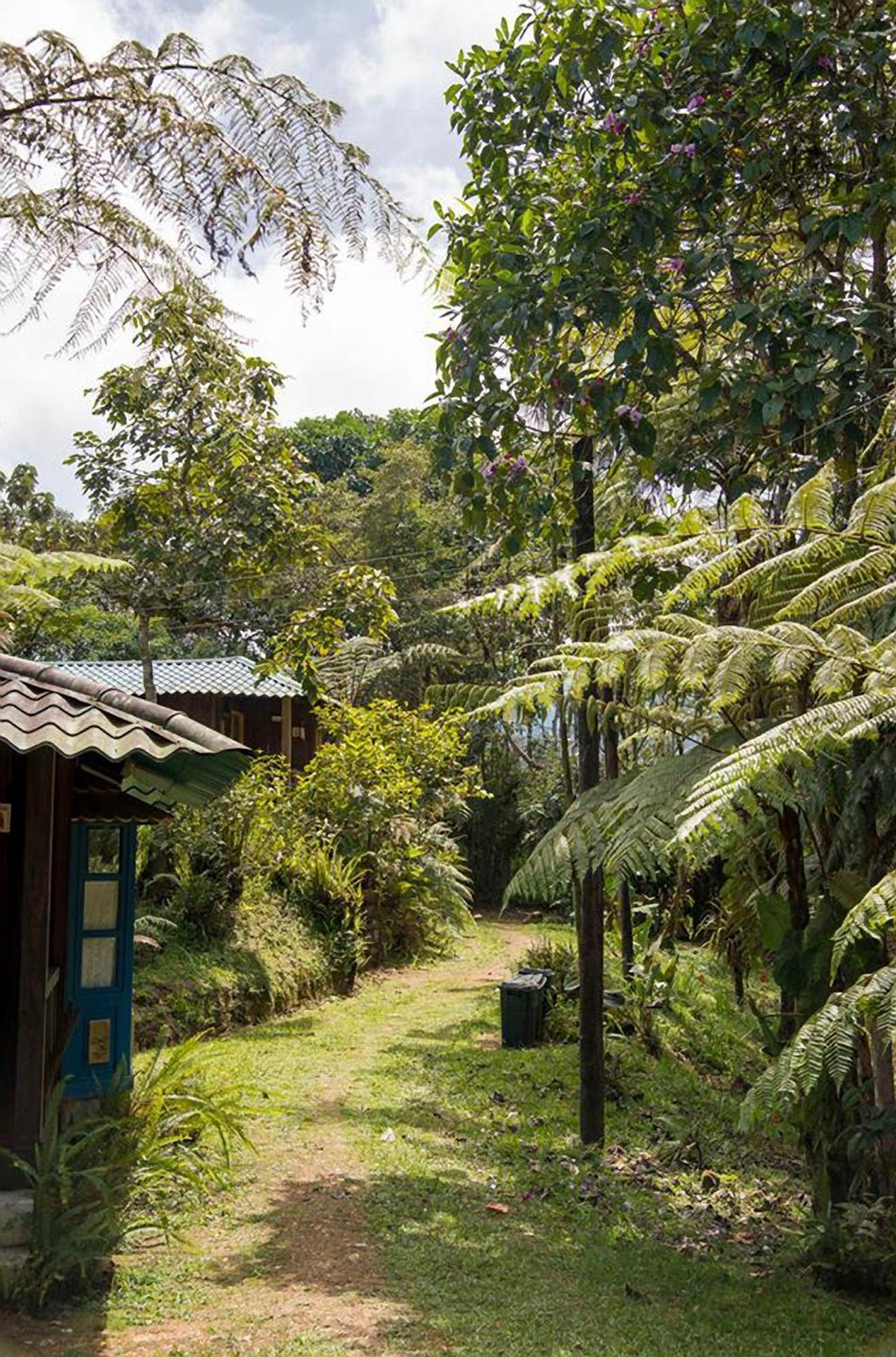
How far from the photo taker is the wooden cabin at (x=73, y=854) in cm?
498

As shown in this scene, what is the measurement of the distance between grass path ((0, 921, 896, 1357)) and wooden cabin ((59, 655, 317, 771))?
Result: 13912mm

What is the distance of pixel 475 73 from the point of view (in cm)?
736

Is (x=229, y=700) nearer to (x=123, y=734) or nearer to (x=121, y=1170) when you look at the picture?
(x=121, y=1170)

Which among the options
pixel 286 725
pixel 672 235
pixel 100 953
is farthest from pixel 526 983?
pixel 286 725

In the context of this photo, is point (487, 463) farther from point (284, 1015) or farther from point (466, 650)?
point (466, 650)

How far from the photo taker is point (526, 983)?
1085 cm

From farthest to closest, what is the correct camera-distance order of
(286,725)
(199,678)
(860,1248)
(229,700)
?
(229,700), (199,678), (286,725), (860,1248)

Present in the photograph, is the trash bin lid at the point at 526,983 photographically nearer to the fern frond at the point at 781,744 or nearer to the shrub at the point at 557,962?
the shrub at the point at 557,962

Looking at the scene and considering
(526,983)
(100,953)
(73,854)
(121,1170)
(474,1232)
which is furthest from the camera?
(526,983)

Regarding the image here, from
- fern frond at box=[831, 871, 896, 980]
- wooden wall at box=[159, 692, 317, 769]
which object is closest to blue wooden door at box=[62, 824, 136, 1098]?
fern frond at box=[831, 871, 896, 980]

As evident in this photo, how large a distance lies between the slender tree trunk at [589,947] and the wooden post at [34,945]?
3.68 m

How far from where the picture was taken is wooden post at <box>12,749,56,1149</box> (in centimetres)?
540

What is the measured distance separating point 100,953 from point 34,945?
151 centimetres

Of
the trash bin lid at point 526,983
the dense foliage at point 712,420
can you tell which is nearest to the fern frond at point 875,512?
the dense foliage at point 712,420
